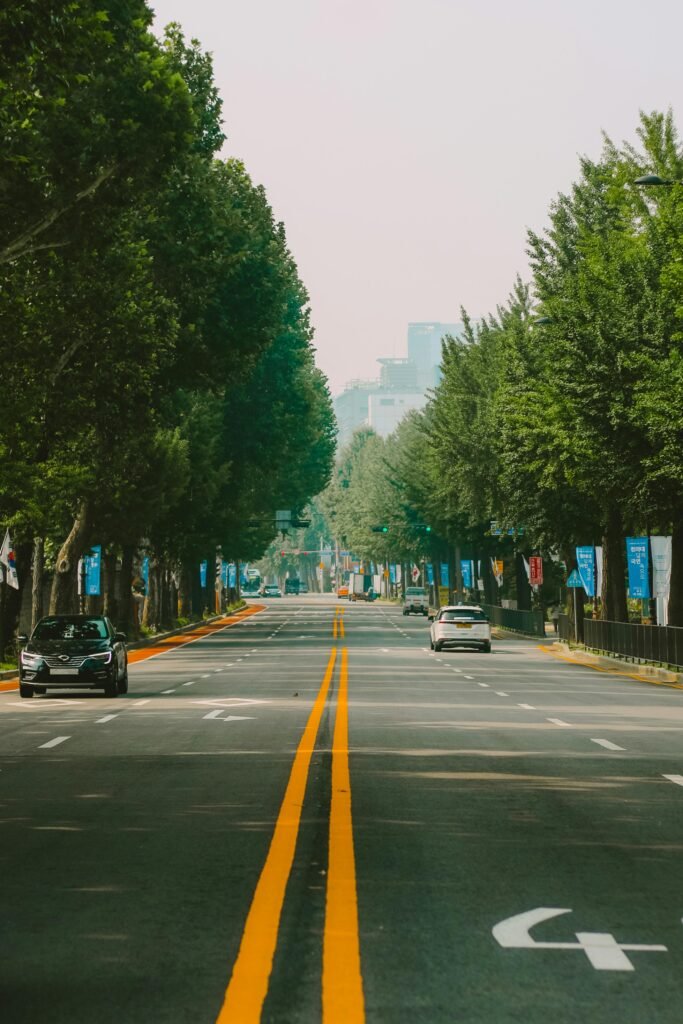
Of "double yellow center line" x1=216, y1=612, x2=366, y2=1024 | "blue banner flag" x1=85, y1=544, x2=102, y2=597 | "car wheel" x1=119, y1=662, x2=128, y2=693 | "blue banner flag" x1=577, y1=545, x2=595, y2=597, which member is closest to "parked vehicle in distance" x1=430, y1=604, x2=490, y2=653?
"blue banner flag" x1=577, y1=545, x2=595, y2=597

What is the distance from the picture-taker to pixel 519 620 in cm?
7800

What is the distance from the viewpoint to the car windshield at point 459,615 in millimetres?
56250

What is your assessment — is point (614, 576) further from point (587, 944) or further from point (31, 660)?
point (587, 944)

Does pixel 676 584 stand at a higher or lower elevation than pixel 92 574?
lower

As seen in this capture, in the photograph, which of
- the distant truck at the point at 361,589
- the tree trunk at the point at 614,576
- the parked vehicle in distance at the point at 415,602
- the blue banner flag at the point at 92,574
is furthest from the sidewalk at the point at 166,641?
the distant truck at the point at 361,589

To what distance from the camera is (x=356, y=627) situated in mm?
86062

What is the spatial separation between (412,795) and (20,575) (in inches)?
1411

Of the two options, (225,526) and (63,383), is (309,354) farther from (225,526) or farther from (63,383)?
(63,383)

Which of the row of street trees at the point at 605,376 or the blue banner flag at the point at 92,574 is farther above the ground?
the row of street trees at the point at 605,376

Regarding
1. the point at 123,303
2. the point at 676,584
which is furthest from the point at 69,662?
the point at 676,584

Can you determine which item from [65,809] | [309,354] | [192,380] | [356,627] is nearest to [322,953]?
[65,809]

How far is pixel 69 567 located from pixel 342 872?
4404 cm

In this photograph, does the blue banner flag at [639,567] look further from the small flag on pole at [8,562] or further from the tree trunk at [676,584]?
the small flag on pole at [8,562]

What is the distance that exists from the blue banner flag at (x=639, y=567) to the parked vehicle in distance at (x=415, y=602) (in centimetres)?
7173
